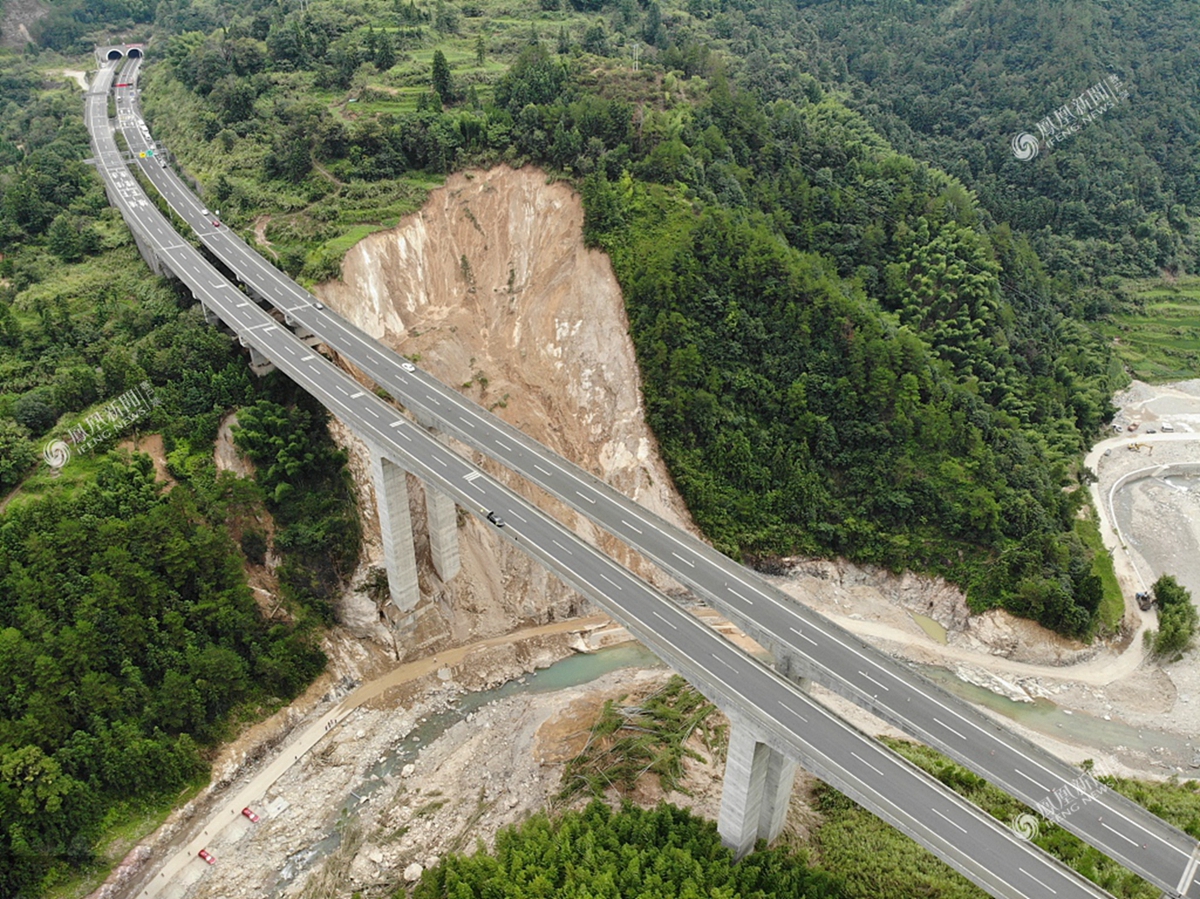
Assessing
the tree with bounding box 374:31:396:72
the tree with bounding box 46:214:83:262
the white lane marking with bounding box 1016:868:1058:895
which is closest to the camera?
the white lane marking with bounding box 1016:868:1058:895

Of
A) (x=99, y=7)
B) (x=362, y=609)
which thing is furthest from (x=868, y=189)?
(x=99, y=7)

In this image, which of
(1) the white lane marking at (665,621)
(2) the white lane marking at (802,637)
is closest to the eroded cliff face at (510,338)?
(1) the white lane marking at (665,621)

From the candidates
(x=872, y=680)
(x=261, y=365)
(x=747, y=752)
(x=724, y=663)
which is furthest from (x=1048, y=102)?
(x=747, y=752)

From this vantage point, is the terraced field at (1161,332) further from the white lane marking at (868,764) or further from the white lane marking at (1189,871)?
the white lane marking at (868,764)

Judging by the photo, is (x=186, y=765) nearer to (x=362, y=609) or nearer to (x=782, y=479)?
(x=362, y=609)

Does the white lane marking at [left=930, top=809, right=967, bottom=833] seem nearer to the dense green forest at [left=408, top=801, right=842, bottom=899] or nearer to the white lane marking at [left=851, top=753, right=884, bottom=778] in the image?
the white lane marking at [left=851, top=753, right=884, bottom=778]

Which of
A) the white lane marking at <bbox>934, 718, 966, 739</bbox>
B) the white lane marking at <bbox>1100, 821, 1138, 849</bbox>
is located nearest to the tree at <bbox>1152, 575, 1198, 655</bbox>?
the white lane marking at <bbox>1100, 821, 1138, 849</bbox>
